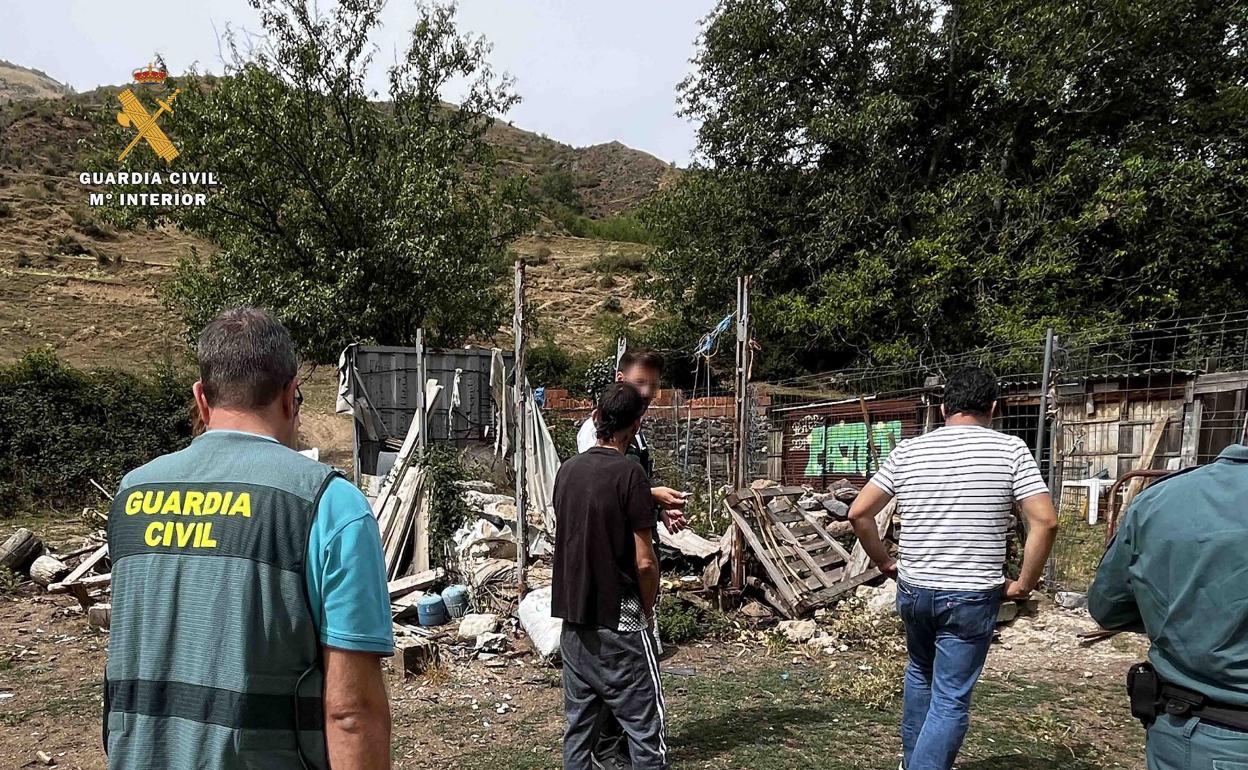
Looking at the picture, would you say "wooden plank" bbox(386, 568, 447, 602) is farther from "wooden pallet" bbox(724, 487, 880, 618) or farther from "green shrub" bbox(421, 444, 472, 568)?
"wooden pallet" bbox(724, 487, 880, 618)

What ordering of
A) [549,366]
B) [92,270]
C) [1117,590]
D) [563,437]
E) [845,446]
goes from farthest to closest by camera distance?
[92,270] < [549,366] < [845,446] < [563,437] < [1117,590]

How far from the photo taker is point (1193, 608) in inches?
69.5

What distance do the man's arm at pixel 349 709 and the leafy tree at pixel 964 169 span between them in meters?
13.6

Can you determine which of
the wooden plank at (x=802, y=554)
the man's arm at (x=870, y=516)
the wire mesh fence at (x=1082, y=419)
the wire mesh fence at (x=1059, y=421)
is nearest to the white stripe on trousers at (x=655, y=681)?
the man's arm at (x=870, y=516)

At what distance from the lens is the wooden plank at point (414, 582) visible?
265 inches

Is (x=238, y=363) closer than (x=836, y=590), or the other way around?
(x=238, y=363)

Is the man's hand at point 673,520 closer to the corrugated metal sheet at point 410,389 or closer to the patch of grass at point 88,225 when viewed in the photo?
the corrugated metal sheet at point 410,389

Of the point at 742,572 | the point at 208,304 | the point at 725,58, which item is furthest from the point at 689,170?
the point at 742,572

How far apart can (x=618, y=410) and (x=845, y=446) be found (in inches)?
391

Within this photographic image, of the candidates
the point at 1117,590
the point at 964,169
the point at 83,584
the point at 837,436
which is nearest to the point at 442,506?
the point at 83,584

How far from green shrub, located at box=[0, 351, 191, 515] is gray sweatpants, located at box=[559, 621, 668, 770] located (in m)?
12.3

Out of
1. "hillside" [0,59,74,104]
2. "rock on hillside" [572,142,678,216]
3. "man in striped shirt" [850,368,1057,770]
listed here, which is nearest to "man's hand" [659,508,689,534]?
"man in striped shirt" [850,368,1057,770]

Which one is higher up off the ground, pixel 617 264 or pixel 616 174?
pixel 616 174

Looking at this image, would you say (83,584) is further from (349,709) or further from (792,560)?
(349,709)
